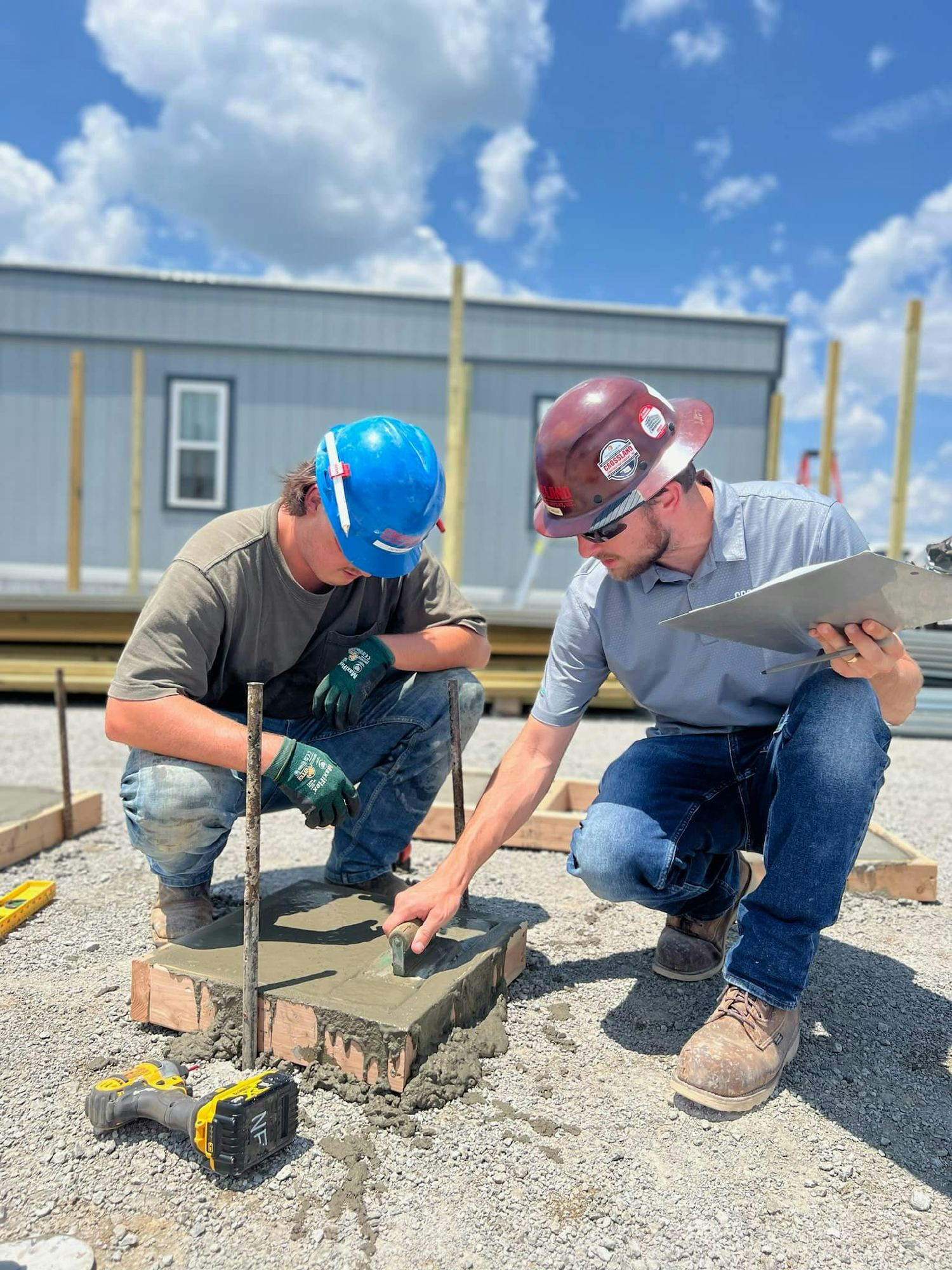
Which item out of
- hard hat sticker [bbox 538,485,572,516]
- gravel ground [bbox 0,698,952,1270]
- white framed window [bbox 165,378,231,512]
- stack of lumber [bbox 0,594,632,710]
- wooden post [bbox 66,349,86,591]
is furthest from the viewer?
white framed window [bbox 165,378,231,512]

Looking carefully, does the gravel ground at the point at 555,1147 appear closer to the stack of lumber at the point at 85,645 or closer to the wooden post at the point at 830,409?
the stack of lumber at the point at 85,645

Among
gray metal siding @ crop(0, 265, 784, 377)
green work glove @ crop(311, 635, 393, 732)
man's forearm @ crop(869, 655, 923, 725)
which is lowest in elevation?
green work glove @ crop(311, 635, 393, 732)

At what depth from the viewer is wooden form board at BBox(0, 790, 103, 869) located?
322 centimetres

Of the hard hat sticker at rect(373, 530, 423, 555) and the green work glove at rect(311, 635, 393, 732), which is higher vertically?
the hard hat sticker at rect(373, 530, 423, 555)

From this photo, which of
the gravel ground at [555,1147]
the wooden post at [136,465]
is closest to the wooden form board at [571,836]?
the gravel ground at [555,1147]

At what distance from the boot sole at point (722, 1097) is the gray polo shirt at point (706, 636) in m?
0.83

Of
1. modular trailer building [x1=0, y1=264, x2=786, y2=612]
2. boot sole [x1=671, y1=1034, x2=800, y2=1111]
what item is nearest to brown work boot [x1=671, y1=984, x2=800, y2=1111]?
boot sole [x1=671, y1=1034, x2=800, y2=1111]

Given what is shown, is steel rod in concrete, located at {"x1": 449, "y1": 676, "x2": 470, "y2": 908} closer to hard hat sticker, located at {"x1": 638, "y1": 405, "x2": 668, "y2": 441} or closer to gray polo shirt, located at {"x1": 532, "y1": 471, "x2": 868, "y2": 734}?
gray polo shirt, located at {"x1": 532, "y1": 471, "x2": 868, "y2": 734}

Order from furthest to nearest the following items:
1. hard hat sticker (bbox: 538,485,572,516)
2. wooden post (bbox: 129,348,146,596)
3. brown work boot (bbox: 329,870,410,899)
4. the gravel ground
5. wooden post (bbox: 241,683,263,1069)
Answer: wooden post (bbox: 129,348,146,596), brown work boot (bbox: 329,870,410,899), hard hat sticker (bbox: 538,485,572,516), wooden post (bbox: 241,683,263,1069), the gravel ground

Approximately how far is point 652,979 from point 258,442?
908 centimetres

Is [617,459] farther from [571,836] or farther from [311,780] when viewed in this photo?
[571,836]

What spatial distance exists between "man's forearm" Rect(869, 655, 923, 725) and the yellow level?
2.37m

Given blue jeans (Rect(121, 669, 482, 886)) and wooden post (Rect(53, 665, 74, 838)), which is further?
wooden post (Rect(53, 665, 74, 838))

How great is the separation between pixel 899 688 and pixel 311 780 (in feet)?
4.31
